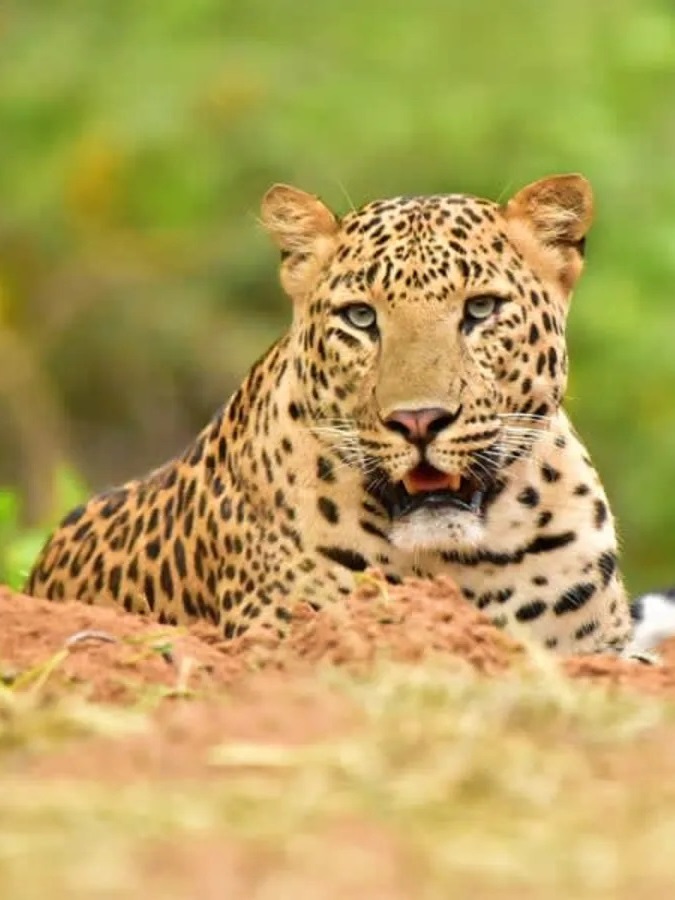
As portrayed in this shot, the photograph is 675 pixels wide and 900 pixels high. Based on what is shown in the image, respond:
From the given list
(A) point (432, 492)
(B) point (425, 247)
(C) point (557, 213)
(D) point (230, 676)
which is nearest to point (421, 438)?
(A) point (432, 492)

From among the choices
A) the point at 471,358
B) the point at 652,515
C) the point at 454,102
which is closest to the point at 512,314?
the point at 471,358

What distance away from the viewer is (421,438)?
7645mm

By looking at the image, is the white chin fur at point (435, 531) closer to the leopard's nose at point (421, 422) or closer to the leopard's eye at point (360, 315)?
the leopard's nose at point (421, 422)

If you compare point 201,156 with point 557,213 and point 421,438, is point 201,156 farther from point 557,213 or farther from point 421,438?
point 421,438

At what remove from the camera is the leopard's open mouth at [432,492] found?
777 cm

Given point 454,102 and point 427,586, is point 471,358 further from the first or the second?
point 454,102

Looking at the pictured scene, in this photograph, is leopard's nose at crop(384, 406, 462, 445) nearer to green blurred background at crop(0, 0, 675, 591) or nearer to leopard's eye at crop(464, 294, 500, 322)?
leopard's eye at crop(464, 294, 500, 322)

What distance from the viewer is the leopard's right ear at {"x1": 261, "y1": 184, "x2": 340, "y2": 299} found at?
8.45 m

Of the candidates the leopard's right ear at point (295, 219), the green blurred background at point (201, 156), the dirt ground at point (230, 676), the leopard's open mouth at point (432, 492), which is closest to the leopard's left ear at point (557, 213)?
the leopard's right ear at point (295, 219)

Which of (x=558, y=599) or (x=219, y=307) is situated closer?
(x=558, y=599)

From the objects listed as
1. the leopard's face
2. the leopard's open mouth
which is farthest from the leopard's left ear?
the leopard's open mouth

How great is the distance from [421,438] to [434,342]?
36 centimetres

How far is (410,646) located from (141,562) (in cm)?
255

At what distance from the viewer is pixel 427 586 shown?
7.03 meters
